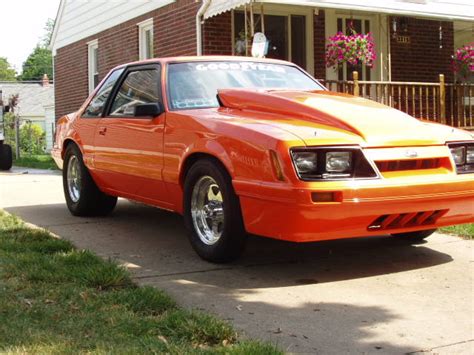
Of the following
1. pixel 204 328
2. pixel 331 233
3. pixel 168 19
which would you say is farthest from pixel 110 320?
pixel 168 19

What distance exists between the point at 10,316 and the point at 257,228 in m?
1.66

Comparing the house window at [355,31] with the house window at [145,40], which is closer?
the house window at [355,31]

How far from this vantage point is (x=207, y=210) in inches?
198

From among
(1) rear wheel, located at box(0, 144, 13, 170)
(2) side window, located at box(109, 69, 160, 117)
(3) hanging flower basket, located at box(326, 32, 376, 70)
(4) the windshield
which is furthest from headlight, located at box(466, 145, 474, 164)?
(1) rear wheel, located at box(0, 144, 13, 170)

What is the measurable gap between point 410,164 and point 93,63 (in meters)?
14.6

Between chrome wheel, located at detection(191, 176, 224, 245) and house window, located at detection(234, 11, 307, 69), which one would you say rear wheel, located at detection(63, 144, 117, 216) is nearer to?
chrome wheel, located at detection(191, 176, 224, 245)

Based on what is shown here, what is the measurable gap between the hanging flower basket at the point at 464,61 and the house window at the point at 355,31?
176 centimetres

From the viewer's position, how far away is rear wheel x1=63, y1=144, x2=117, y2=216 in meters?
7.03

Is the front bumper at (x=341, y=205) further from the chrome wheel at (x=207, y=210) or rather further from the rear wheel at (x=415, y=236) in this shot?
the rear wheel at (x=415, y=236)

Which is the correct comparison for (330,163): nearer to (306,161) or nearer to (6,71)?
(306,161)

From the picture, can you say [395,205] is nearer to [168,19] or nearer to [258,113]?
[258,113]

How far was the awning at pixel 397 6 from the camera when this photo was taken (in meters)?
11.0

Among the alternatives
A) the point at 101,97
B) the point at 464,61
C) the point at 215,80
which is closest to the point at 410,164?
the point at 215,80

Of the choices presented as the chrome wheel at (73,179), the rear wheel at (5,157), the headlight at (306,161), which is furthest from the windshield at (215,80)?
the rear wheel at (5,157)
